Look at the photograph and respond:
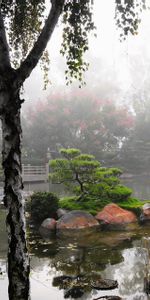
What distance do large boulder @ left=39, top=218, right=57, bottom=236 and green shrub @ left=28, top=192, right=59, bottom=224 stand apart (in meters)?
0.63

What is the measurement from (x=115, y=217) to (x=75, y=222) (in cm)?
137

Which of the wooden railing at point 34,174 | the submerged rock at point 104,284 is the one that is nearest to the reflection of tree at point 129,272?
the submerged rock at point 104,284

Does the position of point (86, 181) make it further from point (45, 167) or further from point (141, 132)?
point (141, 132)

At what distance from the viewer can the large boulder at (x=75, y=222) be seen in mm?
11133

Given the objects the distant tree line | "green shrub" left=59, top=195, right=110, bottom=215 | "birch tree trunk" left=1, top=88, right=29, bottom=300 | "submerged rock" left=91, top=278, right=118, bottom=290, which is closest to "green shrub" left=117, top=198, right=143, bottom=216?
"green shrub" left=59, top=195, right=110, bottom=215

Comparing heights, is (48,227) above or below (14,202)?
below

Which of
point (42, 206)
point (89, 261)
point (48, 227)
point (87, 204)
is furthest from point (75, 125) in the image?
point (89, 261)

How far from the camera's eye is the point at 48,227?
11.5 metres

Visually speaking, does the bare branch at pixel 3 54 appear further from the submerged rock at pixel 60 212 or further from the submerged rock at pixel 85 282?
the submerged rock at pixel 60 212

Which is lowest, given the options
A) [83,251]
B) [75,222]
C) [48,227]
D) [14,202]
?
[83,251]

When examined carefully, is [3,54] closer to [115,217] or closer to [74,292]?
[74,292]

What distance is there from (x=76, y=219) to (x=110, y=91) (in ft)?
107

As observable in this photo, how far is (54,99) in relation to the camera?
3588 centimetres

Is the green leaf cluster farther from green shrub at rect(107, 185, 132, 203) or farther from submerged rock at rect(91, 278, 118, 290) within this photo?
submerged rock at rect(91, 278, 118, 290)
